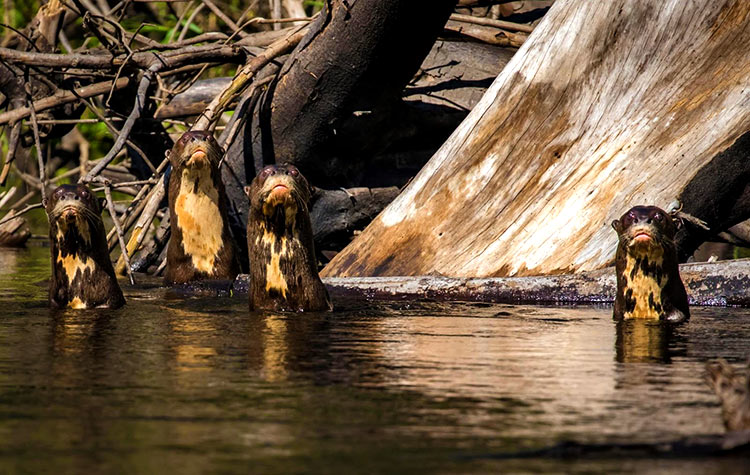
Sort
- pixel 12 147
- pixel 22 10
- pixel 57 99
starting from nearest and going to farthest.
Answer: pixel 12 147 → pixel 57 99 → pixel 22 10

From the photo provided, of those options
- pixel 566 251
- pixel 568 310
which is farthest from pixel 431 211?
pixel 568 310

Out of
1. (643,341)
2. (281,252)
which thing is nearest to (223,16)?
(281,252)

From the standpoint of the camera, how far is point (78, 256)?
712 centimetres

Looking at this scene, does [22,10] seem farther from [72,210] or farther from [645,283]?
[645,283]

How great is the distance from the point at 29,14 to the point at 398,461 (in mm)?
14681

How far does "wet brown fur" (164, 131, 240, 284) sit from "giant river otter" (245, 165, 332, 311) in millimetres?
1948

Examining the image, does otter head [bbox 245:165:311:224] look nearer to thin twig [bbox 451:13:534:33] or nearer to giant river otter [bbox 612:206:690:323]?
giant river otter [bbox 612:206:690:323]

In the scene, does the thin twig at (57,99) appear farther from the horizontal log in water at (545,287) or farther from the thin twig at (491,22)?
the horizontal log in water at (545,287)

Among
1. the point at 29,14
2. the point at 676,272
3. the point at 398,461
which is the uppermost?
the point at 29,14

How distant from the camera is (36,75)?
995 centimetres

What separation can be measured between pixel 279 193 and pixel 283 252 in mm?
387

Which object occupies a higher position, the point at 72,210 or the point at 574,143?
the point at 574,143

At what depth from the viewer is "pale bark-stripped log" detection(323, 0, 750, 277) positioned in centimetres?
758

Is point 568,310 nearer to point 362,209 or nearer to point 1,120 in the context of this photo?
point 362,209
